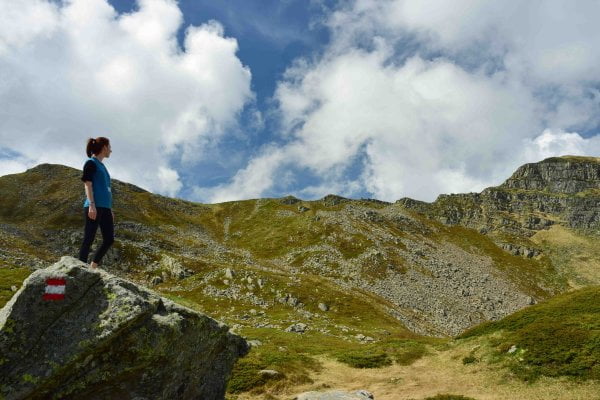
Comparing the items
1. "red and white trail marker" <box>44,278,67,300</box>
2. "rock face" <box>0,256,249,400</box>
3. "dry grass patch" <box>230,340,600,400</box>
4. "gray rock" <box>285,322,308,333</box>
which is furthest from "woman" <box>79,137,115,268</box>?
"gray rock" <box>285,322,308,333</box>

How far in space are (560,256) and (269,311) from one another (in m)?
157

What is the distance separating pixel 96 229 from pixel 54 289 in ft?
7.17

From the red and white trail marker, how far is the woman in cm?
136

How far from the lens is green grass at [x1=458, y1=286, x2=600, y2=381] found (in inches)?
896

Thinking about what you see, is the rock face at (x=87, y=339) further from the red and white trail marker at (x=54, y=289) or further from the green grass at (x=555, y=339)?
the green grass at (x=555, y=339)

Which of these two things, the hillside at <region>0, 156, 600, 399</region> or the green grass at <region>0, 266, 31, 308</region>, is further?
the hillside at <region>0, 156, 600, 399</region>

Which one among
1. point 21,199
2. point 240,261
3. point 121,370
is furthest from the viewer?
point 21,199

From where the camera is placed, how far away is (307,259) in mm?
105375

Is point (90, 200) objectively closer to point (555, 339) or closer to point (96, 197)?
point (96, 197)

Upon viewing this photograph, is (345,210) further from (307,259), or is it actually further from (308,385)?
(308,385)

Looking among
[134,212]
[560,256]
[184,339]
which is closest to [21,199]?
[134,212]

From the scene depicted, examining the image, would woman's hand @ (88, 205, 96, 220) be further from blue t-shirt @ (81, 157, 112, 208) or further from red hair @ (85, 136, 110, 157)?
red hair @ (85, 136, 110, 157)

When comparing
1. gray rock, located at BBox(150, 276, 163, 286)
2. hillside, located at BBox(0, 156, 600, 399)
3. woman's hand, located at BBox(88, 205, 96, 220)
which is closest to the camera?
woman's hand, located at BBox(88, 205, 96, 220)

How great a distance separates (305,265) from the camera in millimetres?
102375
